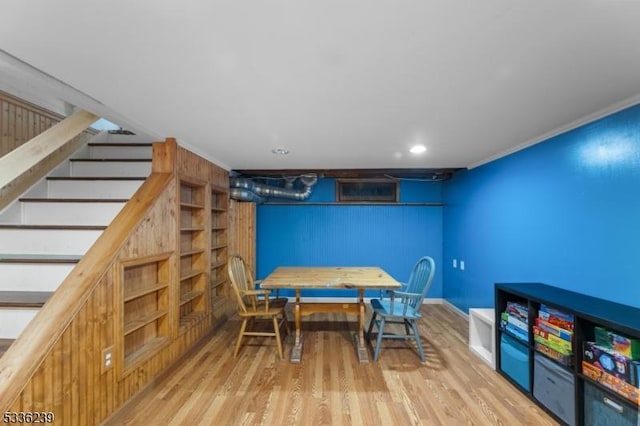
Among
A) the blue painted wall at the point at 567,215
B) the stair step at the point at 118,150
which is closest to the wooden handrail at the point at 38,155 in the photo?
the stair step at the point at 118,150

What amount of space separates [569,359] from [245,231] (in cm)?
396

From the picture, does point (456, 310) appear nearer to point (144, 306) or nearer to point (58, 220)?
point (144, 306)

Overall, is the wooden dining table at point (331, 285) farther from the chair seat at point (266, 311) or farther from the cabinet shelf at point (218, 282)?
the cabinet shelf at point (218, 282)

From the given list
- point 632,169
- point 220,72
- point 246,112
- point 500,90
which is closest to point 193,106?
point 246,112

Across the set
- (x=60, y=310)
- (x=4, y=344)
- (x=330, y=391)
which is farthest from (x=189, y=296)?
(x=330, y=391)

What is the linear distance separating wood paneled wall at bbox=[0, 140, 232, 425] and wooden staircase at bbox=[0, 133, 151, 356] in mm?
375

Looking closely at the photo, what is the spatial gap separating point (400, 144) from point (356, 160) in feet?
2.70

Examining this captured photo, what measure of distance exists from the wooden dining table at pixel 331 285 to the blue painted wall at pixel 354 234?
50.2 inches

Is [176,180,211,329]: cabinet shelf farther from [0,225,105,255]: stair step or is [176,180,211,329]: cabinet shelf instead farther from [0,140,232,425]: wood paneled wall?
[0,225,105,255]: stair step

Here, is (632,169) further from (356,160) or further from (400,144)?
(356,160)

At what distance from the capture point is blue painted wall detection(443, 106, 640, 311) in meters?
1.87

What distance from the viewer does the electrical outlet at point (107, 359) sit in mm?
1828

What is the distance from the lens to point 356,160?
11.9 ft

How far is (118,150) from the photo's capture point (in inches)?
128
